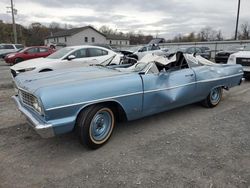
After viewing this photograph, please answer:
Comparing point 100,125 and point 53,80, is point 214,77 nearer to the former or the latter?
point 100,125

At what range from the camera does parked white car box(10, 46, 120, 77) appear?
8.00m

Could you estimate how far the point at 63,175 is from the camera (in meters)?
3.06

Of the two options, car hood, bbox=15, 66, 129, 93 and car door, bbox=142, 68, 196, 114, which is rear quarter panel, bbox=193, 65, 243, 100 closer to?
car door, bbox=142, 68, 196, 114

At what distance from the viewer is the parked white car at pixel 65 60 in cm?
800

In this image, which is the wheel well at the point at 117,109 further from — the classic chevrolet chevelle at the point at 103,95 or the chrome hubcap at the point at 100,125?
the chrome hubcap at the point at 100,125

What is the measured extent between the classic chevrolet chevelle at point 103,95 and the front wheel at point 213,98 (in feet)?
1.73

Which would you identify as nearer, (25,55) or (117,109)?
(117,109)

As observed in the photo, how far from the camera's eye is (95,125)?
145 inches

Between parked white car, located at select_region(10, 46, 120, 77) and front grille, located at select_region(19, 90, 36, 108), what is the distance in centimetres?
367

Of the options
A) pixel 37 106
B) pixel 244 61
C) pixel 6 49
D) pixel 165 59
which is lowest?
pixel 37 106

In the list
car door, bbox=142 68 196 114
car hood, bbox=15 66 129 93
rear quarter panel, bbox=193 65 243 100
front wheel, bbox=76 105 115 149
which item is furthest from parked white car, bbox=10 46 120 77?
front wheel, bbox=76 105 115 149

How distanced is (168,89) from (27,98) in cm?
250

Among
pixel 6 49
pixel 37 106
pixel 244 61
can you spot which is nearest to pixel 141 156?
pixel 37 106

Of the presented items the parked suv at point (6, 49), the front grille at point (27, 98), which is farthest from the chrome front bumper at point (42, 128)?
the parked suv at point (6, 49)
